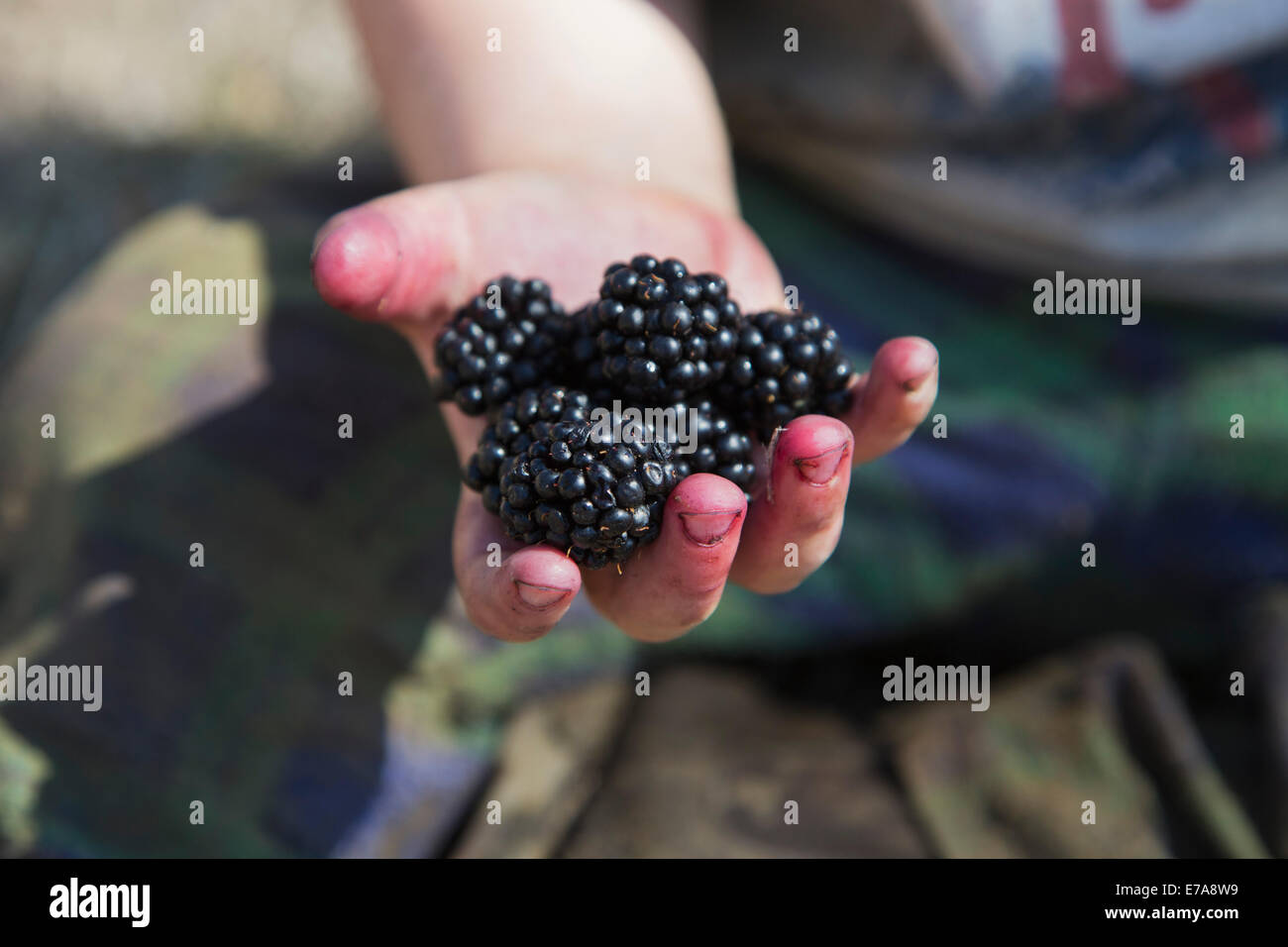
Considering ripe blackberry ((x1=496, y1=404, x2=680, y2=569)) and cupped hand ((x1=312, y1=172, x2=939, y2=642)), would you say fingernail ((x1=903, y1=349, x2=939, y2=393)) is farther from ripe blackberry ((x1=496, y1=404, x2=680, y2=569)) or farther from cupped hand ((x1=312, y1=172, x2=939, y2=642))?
ripe blackberry ((x1=496, y1=404, x2=680, y2=569))

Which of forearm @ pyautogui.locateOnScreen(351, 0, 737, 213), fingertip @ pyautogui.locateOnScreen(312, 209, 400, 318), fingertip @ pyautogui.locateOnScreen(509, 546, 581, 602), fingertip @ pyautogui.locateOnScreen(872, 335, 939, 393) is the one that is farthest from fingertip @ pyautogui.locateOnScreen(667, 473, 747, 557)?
forearm @ pyautogui.locateOnScreen(351, 0, 737, 213)

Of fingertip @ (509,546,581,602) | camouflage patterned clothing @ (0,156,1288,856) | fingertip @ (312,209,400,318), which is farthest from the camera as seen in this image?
camouflage patterned clothing @ (0,156,1288,856)

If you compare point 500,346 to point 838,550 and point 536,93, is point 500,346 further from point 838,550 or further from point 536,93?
point 838,550

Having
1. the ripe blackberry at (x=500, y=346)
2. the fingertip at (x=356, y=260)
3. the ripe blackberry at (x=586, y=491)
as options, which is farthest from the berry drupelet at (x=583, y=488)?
the fingertip at (x=356, y=260)

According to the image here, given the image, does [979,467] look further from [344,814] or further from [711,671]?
[344,814]

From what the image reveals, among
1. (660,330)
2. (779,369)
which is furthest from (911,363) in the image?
(660,330)

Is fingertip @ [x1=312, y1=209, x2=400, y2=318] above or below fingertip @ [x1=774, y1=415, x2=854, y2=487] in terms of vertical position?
above

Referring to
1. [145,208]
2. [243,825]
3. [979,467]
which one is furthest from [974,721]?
[145,208]
